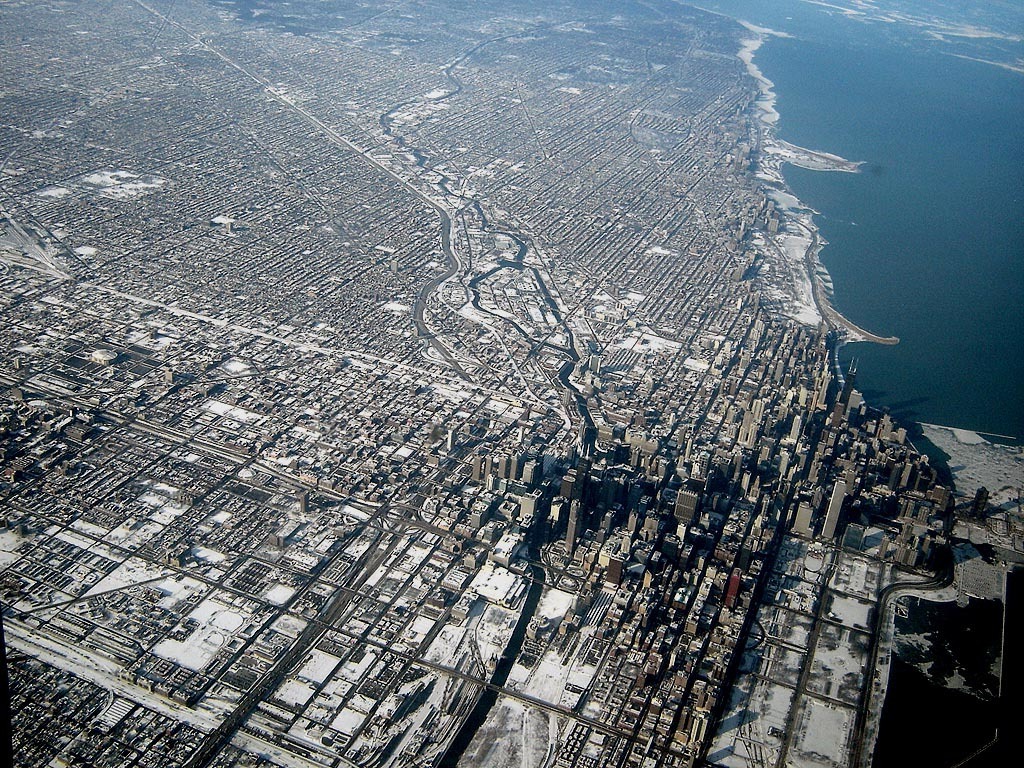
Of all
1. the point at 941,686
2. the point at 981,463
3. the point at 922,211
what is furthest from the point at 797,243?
the point at 941,686

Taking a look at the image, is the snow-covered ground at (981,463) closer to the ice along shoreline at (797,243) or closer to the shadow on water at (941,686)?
the shadow on water at (941,686)

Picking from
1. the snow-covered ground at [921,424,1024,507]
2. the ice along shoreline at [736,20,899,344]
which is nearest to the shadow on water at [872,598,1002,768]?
the snow-covered ground at [921,424,1024,507]

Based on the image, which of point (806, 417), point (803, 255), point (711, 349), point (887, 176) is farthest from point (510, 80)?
point (806, 417)

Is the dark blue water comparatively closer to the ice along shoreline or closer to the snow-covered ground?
the ice along shoreline

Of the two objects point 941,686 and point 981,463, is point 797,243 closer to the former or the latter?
point 981,463

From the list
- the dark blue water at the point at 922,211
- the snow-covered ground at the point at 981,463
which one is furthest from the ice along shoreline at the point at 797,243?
the snow-covered ground at the point at 981,463
